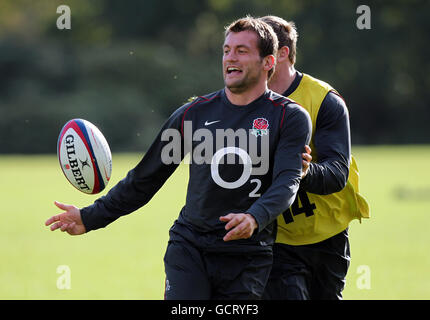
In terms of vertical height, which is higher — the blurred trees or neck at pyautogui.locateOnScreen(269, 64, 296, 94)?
the blurred trees

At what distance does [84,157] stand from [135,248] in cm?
689

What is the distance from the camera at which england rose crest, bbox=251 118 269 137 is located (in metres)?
4.32

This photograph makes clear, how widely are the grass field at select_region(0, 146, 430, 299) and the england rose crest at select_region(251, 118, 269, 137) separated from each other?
13.1ft

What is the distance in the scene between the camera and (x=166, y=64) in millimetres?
41438

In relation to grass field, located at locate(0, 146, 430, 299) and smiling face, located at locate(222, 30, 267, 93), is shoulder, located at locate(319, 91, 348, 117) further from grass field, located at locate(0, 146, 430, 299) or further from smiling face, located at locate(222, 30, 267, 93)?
grass field, located at locate(0, 146, 430, 299)

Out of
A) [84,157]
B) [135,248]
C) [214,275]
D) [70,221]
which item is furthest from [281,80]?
[135,248]

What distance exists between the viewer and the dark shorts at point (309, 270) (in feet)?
16.6

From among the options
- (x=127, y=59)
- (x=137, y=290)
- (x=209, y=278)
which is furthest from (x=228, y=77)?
(x=127, y=59)

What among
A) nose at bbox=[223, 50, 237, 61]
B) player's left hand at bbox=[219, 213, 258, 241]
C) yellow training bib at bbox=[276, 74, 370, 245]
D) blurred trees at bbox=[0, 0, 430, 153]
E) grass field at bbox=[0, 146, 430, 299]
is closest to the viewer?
player's left hand at bbox=[219, 213, 258, 241]

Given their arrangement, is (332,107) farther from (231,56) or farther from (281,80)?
(231,56)

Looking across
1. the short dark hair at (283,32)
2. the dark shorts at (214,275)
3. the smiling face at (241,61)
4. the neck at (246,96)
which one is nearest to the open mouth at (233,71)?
the smiling face at (241,61)

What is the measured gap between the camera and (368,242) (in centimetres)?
1267

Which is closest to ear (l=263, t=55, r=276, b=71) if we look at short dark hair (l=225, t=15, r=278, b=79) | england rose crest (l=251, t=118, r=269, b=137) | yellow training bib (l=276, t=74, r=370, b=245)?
short dark hair (l=225, t=15, r=278, b=79)

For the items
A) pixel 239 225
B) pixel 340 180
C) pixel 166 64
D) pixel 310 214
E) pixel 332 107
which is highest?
pixel 166 64
